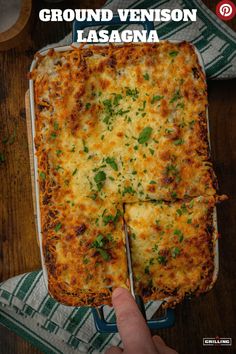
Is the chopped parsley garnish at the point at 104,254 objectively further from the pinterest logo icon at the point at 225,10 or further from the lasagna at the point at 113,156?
the pinterest logo icon at the point at 225,10

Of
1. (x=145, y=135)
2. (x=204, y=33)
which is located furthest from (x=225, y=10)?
(x=145, y=135)

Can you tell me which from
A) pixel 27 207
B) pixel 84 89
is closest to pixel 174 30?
pixel 84 89

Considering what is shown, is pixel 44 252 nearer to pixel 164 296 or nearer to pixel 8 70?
pixel 164 296

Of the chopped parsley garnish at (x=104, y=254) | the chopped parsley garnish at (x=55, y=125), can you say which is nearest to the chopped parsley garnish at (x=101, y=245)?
the chopped parsley garnish at (x=104, y=254)

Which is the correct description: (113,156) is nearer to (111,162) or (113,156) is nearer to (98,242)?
(111,162)

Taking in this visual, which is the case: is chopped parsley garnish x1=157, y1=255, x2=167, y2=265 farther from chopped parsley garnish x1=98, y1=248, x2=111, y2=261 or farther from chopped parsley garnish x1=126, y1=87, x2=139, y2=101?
chopped parsley garnish x1=126, y1=87, x2=139, y2=101

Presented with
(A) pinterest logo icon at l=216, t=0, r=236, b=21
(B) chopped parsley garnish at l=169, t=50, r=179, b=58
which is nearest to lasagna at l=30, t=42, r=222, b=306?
(B) chopped parsley garnish at l=169, t=50, r=179, b=58
